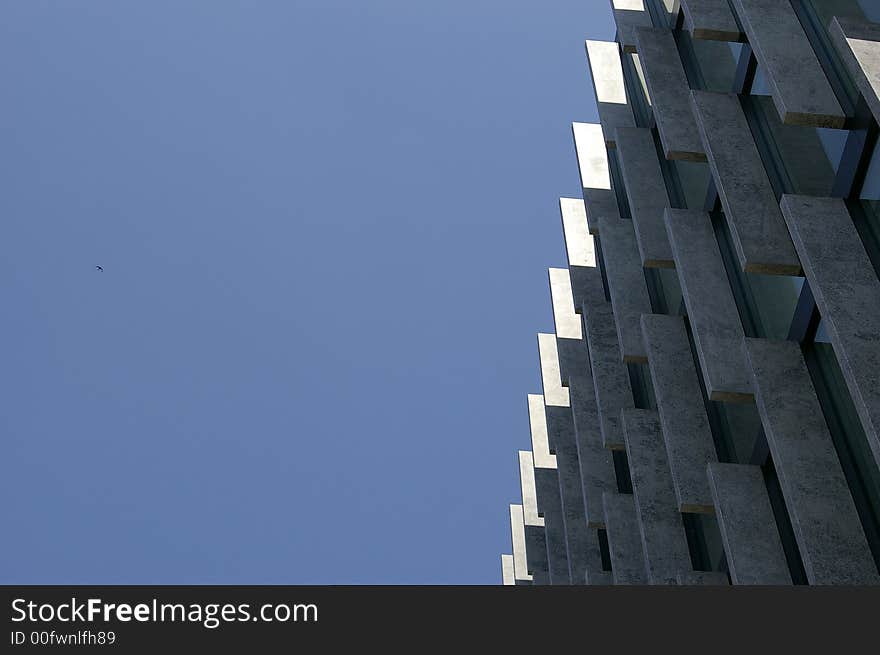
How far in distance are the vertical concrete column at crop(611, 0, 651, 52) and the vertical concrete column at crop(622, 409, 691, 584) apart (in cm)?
803

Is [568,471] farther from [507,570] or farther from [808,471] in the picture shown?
[808,471]

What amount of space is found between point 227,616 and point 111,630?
0.66 meters

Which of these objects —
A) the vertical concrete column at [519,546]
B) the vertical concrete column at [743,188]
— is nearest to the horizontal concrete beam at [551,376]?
the vertical concrete column at [519,546]

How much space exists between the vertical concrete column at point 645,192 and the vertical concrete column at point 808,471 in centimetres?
527

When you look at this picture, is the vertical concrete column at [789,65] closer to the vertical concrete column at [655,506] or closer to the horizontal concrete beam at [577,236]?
the vertical concrete column at [655,506]

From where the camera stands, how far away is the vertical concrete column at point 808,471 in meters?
13.2

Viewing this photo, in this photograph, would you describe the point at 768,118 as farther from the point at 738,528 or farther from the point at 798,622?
the point at 798,622

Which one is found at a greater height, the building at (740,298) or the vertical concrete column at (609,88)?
the vertical concrete column at (609,88)

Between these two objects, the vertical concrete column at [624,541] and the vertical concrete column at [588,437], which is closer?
the vertical concrete column at [624,541]

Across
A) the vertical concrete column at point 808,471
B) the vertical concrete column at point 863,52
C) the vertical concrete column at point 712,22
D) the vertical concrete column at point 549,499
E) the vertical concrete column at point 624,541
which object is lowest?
the vertical concrete column at point 808,471

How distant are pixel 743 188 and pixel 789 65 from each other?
2228 mm

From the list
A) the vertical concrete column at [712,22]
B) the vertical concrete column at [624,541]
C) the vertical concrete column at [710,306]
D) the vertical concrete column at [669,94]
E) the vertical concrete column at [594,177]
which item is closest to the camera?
the vertical concrete column at [710,306]

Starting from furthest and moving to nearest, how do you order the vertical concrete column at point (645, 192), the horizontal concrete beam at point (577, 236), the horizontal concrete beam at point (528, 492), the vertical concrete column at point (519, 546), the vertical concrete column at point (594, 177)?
the vertical concrete column at point (519, 546) < the horizontal concrete beam at point (528, 492) < the horizontal concrete beam at point (577, 236) < the vertical concrete column at point (594, 177) < the vertical concrete column at point (645, 192)

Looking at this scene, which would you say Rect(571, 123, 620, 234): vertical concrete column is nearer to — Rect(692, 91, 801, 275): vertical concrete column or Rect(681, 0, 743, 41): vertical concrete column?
Rect(681, 0, 743, 41): vertical concrete column
